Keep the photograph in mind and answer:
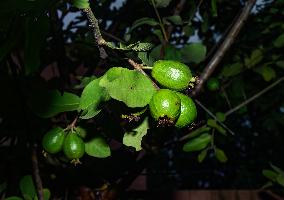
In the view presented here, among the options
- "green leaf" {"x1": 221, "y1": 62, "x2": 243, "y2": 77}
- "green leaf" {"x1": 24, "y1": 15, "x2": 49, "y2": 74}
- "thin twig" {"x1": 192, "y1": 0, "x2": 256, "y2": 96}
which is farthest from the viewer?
"green leaf" {"x1": 221, "y1": 62, "x2": 243, "y2": 77}

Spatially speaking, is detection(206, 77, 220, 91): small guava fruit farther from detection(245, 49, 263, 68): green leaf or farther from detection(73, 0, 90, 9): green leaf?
detection(73, 0, 90, 9): green leaf

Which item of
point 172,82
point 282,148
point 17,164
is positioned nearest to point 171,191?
point 17,164

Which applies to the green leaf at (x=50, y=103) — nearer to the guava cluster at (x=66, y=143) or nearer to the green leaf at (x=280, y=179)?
the guava cluster at (x=66, y=143)

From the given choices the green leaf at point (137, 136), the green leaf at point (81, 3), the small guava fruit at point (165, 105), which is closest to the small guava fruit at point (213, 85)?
the green leaf at point (137, 136)

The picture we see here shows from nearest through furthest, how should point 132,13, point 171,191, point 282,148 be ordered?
1. point 132,13
2. point 171,191
3. point 282,148

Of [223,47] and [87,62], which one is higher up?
[223,47]

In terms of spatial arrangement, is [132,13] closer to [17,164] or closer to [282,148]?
[17,164]

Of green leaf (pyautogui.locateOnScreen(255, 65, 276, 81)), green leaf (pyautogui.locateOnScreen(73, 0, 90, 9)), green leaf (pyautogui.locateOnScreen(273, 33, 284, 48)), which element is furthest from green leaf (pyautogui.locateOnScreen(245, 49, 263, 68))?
green leaf (pyautogui.locateOnScreen(73, 0, 90, 9))
